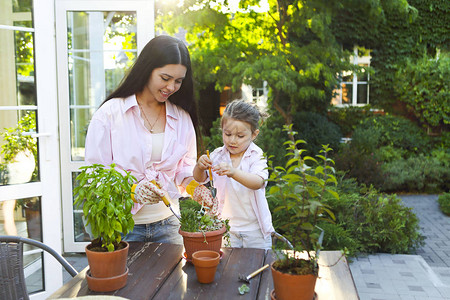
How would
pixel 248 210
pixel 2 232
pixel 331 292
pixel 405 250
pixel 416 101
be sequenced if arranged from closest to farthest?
pixel 331 292, pixel 248 210, pixel 2 232, pixel 405 250, pixel 416 101

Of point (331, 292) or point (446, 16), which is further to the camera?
point (446, 16)

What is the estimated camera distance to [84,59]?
4238mm

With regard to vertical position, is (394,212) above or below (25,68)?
below

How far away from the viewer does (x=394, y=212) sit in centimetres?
428

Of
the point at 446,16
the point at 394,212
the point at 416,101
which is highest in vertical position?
the point at 446,16

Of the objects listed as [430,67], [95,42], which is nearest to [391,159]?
[430,67]

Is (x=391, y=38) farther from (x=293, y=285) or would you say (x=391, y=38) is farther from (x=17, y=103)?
(x=293, y=285)

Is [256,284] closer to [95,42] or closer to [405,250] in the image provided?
[405,250]

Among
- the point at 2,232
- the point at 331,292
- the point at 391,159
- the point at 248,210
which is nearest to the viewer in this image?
the point at 331,292

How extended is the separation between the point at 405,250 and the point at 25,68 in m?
3.56

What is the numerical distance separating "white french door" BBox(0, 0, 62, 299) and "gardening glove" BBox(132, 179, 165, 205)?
1.48m

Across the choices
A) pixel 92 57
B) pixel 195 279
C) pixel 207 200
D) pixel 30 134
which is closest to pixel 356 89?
pixel 92 57

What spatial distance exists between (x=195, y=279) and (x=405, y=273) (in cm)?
266

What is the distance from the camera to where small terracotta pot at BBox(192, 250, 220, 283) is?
1.43 metres
